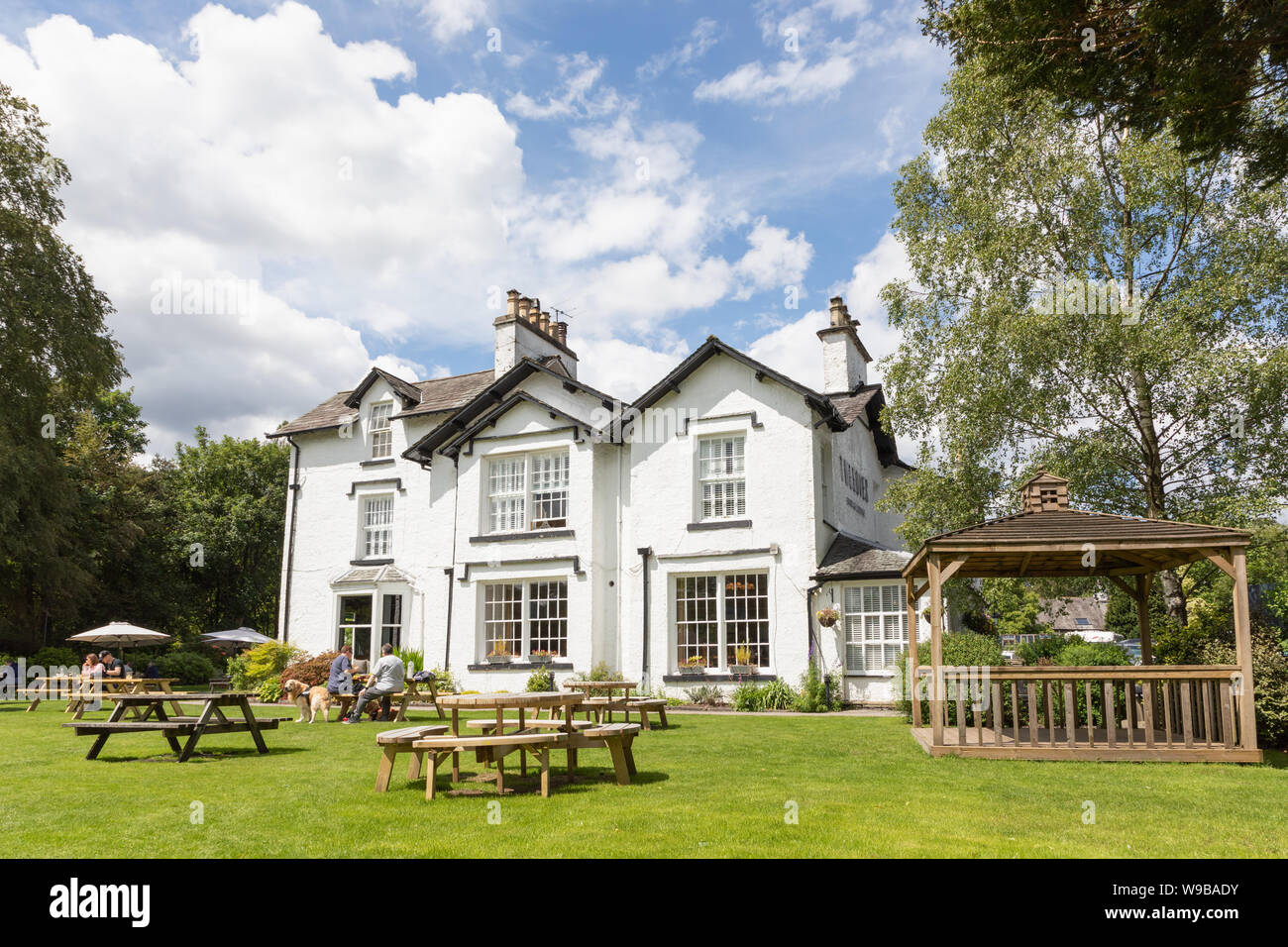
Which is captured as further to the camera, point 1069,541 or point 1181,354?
point 1181,354

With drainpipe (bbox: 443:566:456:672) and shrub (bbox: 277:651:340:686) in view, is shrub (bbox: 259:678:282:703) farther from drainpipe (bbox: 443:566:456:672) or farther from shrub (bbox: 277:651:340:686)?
drainpipe (bbox: 443:566:456:672)

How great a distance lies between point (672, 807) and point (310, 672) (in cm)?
1821

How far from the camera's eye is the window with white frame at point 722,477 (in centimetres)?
2195

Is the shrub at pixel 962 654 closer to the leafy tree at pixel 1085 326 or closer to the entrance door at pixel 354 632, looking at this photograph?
the leafy tree at pixel 1085 326

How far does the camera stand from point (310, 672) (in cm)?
2358

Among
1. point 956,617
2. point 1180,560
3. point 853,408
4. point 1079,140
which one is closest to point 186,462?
point 853,408

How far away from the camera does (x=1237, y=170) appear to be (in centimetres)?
1819

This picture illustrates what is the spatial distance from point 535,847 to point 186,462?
44.2m

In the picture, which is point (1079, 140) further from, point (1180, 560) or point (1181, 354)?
point (1180, 560)

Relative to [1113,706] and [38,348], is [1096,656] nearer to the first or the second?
[1113,706]

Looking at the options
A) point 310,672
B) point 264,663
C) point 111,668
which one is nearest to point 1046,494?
point 310,672

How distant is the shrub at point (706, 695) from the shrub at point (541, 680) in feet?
10.8

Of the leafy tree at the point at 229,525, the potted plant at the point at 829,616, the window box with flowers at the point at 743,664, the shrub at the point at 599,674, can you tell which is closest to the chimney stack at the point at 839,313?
the potted plant at the point at 829,616
